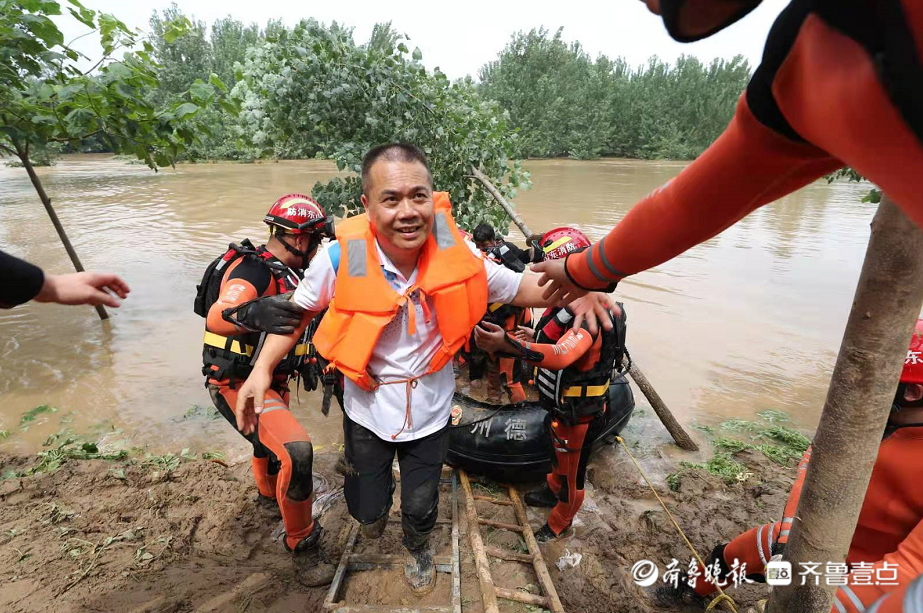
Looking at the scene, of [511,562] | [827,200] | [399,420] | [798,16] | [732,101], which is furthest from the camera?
[732,101]

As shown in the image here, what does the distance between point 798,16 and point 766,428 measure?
6065 mm

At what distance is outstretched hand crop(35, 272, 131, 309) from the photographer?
181 cm

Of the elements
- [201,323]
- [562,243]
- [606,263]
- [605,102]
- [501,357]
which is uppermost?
[605,102]

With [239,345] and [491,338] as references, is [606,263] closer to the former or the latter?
[491,338]

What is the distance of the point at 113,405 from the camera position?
232 inches

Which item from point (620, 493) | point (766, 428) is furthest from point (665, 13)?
point (766, 428)

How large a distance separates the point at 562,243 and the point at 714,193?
2479 millimetres

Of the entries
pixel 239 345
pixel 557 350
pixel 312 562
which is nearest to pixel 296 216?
pixel 239 345

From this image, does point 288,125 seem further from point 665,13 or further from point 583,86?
point 583,86

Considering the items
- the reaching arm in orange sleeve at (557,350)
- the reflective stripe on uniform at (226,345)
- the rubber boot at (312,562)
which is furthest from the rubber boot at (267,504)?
the reaching arm in orange sleeve at (557,350)

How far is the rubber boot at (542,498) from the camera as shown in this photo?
411 centimetres

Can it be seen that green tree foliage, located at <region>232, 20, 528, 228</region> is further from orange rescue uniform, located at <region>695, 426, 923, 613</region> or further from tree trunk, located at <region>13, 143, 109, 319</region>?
orange rescue uniform, located at <region>695, 426, 923, 613</region>

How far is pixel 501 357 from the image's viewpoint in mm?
5699

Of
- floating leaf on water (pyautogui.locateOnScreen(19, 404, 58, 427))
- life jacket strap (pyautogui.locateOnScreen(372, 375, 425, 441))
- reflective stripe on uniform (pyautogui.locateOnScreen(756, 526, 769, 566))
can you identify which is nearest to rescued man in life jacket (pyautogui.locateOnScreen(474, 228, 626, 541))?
life jacket strap (pyautogui.locateOnScreen(372, 375, 425, 441))
